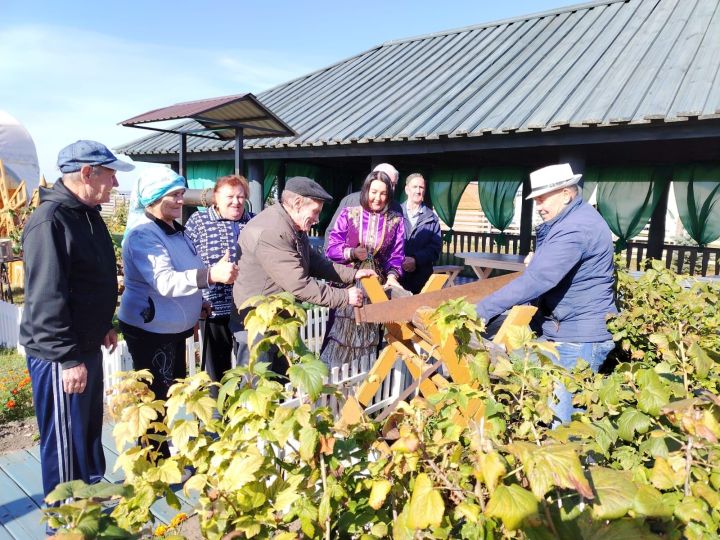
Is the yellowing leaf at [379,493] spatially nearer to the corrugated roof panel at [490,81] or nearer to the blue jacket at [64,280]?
the blue jacket at [64,280]

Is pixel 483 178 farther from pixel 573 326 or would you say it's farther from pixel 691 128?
pixel 573 326

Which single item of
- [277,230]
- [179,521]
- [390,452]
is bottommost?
[179,521]

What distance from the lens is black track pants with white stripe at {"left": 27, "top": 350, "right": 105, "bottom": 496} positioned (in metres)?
2.31

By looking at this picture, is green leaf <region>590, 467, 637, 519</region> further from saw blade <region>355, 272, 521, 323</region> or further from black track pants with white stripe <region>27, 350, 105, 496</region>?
black track pants with white stripe <region>27, 350, 105, 496</region>

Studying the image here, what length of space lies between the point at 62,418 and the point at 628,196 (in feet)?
22.3

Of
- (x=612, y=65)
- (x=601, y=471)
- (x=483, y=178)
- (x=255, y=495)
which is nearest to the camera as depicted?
(x=601, y=471)

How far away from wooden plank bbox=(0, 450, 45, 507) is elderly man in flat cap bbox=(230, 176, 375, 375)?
1590 mm

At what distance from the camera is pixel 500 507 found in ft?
2.83

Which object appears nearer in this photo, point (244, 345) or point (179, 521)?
point (179, 521)

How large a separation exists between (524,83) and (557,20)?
9.96ft

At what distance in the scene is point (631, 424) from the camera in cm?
121

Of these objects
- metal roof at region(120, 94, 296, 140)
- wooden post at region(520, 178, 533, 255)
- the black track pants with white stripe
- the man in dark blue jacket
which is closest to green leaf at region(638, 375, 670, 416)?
the black track pants with white stripe

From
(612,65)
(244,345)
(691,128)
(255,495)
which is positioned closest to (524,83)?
(612,65)

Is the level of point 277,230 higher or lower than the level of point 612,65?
lower
